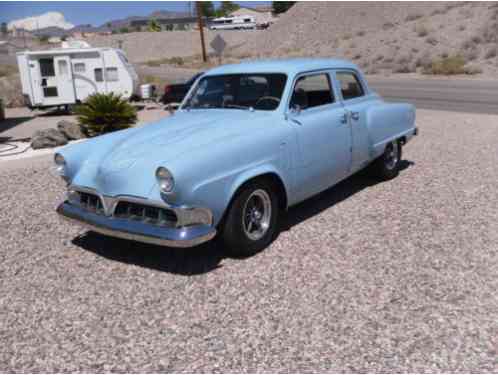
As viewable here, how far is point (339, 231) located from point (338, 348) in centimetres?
203

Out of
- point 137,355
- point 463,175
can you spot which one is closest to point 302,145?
point 137,355

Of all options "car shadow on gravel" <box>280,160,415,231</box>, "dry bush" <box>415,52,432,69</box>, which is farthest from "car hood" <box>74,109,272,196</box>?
"dry bush" <box>415,52,432,69</box>

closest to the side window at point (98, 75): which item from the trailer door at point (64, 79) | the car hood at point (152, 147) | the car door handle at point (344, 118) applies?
the trailer door at point (64, 79)

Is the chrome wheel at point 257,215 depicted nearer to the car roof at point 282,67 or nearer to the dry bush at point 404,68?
the car roof at point 282,67

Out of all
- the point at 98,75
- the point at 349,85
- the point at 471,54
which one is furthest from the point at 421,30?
the point at 349,85

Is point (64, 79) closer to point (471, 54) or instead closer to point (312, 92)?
point (312, 92)

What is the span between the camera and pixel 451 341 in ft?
10.5

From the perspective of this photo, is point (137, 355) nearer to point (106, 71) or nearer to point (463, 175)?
point (463, 175)

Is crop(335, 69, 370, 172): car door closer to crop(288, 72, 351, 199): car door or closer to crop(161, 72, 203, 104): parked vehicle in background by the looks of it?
crop(288, 72, 351, 199): car door

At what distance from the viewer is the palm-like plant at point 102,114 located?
402 inches

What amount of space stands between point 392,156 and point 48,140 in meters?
6.71

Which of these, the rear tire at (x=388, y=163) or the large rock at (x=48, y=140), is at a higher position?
the large rock at (x=48, y=140)

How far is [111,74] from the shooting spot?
1622 cm

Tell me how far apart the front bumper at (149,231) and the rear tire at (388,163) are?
3371mm
